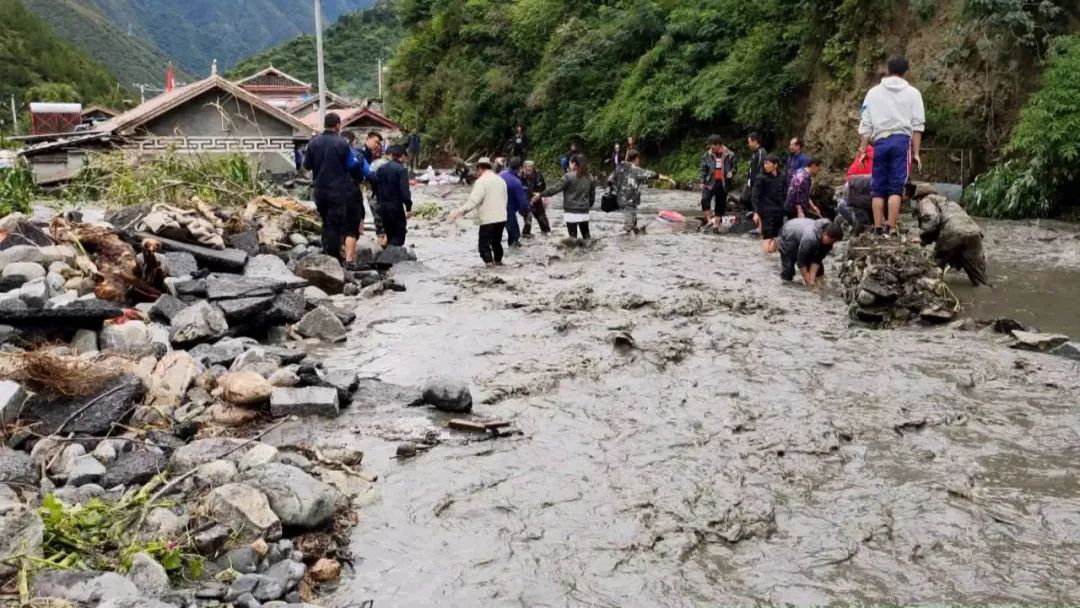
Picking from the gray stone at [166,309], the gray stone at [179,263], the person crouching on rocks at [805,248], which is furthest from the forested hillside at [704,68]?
the gray stone at [166,309]

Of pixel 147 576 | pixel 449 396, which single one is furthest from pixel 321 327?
pixel 147 576

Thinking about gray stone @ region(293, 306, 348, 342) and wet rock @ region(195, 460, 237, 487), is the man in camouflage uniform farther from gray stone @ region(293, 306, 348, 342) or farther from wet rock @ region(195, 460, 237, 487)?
wet rock @ region(195, 460, 237, 487)

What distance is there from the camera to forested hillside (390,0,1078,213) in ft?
57.2

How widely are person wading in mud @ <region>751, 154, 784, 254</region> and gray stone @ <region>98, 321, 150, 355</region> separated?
29.2 feet

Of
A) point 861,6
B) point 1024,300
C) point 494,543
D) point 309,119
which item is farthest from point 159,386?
point 309,119

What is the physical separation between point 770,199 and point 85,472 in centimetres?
1052

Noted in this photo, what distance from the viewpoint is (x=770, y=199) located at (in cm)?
1312

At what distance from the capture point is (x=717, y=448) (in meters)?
5.60

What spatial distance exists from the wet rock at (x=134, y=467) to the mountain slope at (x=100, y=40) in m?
114

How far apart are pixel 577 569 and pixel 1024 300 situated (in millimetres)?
7524

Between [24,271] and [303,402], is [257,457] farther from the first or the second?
[24,271]

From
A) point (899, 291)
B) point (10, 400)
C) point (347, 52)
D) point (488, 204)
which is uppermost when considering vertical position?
point (347, 52)

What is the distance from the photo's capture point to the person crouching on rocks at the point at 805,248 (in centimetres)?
1010

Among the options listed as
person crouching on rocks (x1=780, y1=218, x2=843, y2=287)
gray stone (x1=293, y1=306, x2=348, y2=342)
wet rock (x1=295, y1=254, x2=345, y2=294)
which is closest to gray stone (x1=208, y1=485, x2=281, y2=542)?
gray stone (x1=293, y1=306, x2=348, y2=342)
